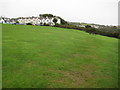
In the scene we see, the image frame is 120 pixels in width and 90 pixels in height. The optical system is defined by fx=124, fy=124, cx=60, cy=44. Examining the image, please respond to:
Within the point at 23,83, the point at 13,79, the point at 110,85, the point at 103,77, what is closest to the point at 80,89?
the point at 110,85

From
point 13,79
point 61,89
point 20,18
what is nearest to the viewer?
point 61,89

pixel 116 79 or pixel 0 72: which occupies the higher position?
pixel 0 72

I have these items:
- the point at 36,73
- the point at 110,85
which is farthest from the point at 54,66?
the point at 110,85

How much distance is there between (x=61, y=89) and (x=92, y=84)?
2.24 meters

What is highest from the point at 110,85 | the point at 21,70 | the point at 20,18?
the point at 20,18

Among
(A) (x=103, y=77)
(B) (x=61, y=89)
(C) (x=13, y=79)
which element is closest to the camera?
(B) (x=61, y=89)

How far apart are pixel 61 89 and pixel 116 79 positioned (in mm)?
4559

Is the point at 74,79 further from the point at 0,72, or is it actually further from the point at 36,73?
the point at 0,72

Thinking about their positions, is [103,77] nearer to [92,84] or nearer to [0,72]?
[92,84]

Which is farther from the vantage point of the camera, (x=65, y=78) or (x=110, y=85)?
(x=65, y=78)

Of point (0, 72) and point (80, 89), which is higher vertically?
point (0, 72)

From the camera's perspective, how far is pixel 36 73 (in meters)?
9.17

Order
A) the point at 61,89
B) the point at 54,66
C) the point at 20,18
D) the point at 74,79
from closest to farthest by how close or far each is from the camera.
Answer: the point at 61,89, the point at 74,79, the point at 54,66, the point at 20,18

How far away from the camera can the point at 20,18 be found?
110m
